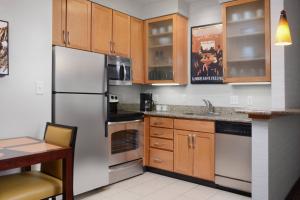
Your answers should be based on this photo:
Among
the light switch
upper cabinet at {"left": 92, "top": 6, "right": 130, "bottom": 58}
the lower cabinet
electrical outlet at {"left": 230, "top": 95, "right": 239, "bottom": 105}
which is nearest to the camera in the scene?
the light switch

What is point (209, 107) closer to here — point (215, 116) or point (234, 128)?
point (215, 116)

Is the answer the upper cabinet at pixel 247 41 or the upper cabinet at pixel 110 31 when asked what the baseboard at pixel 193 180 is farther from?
the upper cabinet at pixel 110 31

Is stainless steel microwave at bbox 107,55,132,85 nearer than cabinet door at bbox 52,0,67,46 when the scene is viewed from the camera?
No

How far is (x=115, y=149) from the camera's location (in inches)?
132

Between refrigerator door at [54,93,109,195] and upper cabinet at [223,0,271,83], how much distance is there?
1.81 metres

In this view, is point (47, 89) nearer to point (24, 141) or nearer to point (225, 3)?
point (24, 141)

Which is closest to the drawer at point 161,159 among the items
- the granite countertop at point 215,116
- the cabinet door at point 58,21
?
the granite countertop at point 215,116

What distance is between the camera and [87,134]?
2938mm

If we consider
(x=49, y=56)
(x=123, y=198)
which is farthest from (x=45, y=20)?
(x=123, y=198)

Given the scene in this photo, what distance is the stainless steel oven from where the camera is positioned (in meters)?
3.29

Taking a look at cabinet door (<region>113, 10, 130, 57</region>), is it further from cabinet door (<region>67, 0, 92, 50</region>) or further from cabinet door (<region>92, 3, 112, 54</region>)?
cabinet door (<region>67, 0, 92, 50</region>)

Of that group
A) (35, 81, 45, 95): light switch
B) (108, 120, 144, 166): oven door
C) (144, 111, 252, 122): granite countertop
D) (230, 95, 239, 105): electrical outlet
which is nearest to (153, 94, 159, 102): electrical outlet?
(144, 111, 252, 122): granite countertop

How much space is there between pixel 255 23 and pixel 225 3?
0.49 m

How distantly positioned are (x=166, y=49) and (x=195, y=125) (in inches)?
56.9
